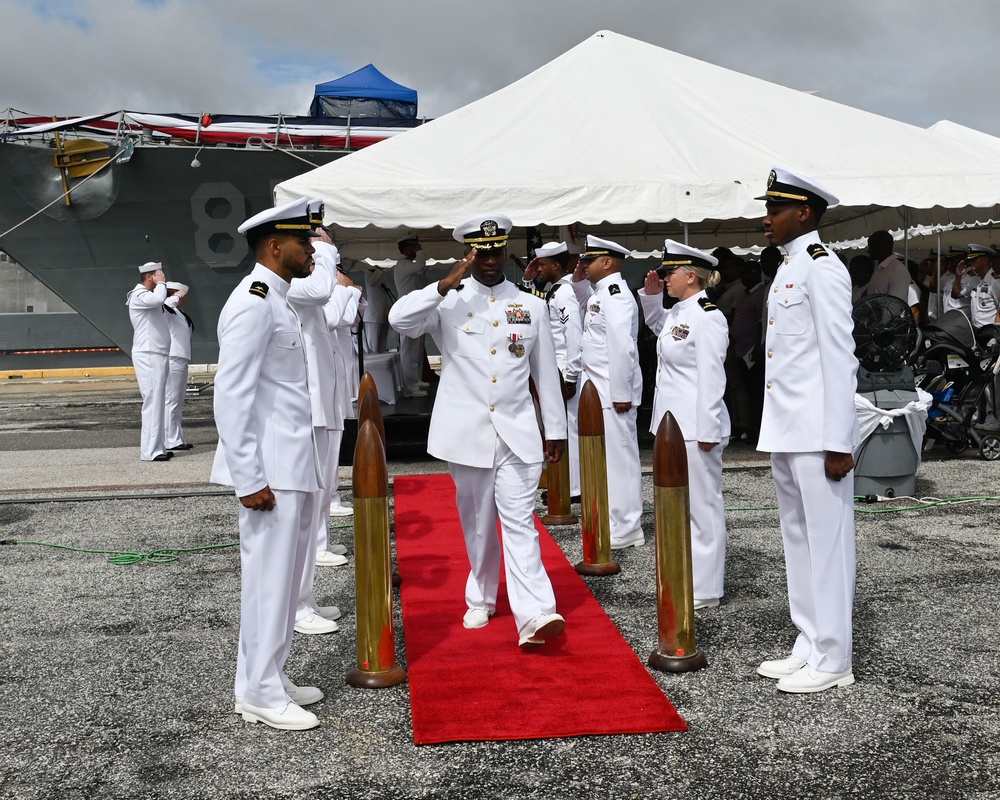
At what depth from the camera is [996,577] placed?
6059mm

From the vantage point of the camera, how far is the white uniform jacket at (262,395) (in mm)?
3916

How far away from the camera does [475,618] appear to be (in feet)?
17.3

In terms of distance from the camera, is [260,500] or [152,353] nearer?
[260,500]

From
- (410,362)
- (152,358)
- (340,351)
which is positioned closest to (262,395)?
(340,351)

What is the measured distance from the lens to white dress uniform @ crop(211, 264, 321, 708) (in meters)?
3.92

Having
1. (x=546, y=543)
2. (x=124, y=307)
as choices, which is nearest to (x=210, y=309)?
(x=124, y=307)

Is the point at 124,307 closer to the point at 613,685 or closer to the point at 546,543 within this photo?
the point at 546,543

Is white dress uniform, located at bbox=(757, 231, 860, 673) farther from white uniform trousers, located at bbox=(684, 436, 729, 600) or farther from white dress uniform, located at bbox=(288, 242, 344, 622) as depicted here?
white dress uniform, located at bbox=(288, 242, 344, 622)

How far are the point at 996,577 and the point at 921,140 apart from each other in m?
6.91

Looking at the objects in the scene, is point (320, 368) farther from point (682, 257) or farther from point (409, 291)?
point (409, 291)

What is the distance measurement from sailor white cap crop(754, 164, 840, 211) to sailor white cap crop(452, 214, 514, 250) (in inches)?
46.4

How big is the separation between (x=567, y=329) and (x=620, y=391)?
5.26 feet

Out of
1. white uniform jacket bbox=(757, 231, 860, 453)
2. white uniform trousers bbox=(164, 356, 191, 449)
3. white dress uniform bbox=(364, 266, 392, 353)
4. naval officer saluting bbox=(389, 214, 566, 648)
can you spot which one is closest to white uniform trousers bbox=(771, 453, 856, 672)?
white uniform jacket bbox=(757, 231, 860, 453)

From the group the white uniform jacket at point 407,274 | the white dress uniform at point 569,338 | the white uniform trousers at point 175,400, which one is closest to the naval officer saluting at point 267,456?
the white dress uniform at point 569,338
